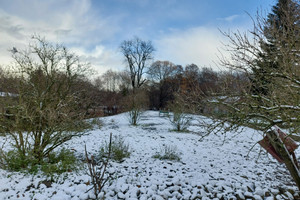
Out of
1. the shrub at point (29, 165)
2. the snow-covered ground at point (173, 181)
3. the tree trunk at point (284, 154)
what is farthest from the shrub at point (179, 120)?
the shrub at point (29, 165)

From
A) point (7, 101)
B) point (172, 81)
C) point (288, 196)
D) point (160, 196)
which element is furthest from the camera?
point (172, 81)

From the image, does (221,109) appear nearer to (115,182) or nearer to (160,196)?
(160,196)

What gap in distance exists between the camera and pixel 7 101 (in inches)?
155

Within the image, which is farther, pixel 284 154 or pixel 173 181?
pixel 173 181

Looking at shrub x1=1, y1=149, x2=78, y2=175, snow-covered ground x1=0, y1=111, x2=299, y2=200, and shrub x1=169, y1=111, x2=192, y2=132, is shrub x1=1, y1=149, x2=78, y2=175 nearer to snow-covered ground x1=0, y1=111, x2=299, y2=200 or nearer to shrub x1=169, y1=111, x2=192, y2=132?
snow-covered ground x1=0, y1=111, x2=299, y2=200

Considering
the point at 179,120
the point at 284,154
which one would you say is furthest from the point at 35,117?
the point at 179,120

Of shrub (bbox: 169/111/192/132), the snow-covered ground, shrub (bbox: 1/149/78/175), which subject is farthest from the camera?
shrub (bbox: 169/111/192/132)

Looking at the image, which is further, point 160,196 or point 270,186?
point 270,186

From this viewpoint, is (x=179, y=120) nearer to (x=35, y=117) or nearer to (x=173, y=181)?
(x=173, y=181)

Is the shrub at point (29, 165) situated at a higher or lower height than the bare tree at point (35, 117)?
lower

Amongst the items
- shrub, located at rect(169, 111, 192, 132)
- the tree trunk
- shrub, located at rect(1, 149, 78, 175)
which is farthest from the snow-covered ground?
shrub, located at rect(169, 111, 192, 132)

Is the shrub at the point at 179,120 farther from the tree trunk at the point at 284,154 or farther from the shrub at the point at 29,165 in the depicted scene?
the shrub at the point at 29,165

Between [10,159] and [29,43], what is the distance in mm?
4043

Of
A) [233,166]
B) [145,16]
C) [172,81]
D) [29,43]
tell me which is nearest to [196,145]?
[233,166]
